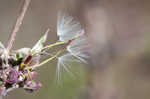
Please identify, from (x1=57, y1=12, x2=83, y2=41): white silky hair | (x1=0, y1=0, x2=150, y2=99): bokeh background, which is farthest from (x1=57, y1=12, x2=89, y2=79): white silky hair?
(x1=0, y1=0, x2=150, y2=99): bokeh background

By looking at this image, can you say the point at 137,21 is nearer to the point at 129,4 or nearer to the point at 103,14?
the point at 129,4

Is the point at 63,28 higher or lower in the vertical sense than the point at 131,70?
higher

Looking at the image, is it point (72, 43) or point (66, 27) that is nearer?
point (72, 43)

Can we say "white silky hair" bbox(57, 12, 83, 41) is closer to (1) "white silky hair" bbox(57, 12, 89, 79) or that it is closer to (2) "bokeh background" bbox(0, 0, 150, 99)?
(1) "white silky hair" bbox(57, 12, 89, 79)

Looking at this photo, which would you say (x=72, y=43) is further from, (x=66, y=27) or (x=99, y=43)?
(x=99, y=43)

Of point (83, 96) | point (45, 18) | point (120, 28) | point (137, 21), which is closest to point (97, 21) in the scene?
point (83, 96)

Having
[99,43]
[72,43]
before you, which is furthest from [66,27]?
[99,43]

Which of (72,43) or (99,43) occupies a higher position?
(72,43)
